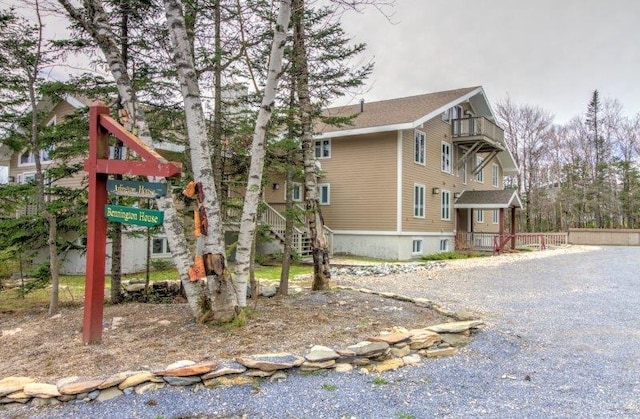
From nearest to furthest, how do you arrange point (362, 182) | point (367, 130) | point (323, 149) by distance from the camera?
point (367, 130) → point (362, 182) → point (323, 149)

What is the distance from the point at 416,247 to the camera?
1791 centimetres

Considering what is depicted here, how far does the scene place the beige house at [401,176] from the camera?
17.0 m

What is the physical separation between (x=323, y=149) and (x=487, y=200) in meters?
8.21

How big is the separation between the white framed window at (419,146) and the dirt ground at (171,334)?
484 inches

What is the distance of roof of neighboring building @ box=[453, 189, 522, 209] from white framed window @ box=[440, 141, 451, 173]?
66.9 inches

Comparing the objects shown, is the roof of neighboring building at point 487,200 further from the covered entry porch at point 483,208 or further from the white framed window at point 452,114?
the white framed window at point 452,114

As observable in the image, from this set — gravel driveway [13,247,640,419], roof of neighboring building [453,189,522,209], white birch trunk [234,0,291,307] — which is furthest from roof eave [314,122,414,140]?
white birch trunk [234,0,291,307]

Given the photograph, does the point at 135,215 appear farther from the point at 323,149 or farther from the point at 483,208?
the point at 483,208

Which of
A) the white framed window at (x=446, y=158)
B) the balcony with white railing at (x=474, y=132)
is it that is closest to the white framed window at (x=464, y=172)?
the balcony with white railing at (x=474, y=132)

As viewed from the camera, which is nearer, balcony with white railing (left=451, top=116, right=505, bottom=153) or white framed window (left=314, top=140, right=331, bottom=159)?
white framed window (left=314, top=140, right=331, bottom=159)

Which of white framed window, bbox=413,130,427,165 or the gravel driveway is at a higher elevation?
white framed window, bbox=413,130,427,165

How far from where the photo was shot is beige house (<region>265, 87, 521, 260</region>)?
17.0 m

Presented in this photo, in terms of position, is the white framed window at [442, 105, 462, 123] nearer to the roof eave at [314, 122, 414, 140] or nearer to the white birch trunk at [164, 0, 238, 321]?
the roof eave at [314, 122, 414, 140]

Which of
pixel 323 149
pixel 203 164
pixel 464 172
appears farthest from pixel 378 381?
pixel 464 172
